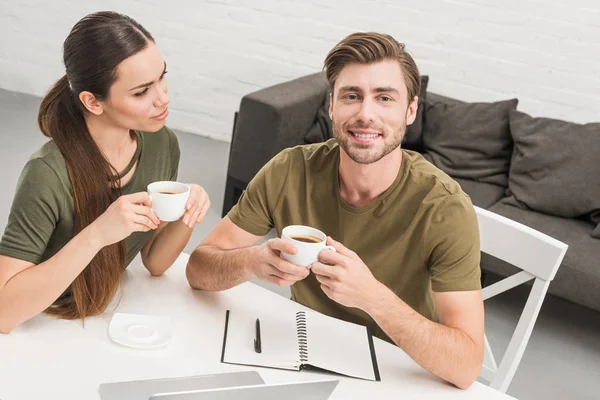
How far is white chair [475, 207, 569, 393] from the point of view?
1.64 metres

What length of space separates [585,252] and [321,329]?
1.91 metres

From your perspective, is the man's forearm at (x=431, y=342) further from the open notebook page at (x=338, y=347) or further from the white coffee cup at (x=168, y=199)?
the white coffee cup at (x=168, y=199)

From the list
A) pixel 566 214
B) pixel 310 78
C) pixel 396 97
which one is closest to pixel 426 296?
pixel 396 97

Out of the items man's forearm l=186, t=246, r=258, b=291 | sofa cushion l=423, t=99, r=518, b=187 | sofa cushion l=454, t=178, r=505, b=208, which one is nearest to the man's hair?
man's forearm l=186, t=246, r=258, b=291

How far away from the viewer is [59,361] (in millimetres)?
1296

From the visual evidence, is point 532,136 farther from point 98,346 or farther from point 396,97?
point 98,346

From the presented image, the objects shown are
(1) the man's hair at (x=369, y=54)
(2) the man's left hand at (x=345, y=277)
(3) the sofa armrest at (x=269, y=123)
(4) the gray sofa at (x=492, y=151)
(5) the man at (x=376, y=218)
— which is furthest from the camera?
(3) the sofa armrest at (x=269, y=123)

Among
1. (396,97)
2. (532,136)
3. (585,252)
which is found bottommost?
(585,252)

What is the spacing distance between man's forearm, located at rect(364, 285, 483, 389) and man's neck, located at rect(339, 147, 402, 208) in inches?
13.0

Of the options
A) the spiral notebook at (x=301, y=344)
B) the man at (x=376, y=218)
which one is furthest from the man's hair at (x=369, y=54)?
the spiral notebook at (x=301, y=344)

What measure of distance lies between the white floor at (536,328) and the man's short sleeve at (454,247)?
1.30 metres

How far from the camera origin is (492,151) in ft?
11.8

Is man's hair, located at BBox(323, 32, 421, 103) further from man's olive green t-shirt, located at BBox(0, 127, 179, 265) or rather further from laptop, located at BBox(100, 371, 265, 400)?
laptop, located at BBox(100, 371, 265, 400)

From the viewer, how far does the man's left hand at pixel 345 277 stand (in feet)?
4.37
